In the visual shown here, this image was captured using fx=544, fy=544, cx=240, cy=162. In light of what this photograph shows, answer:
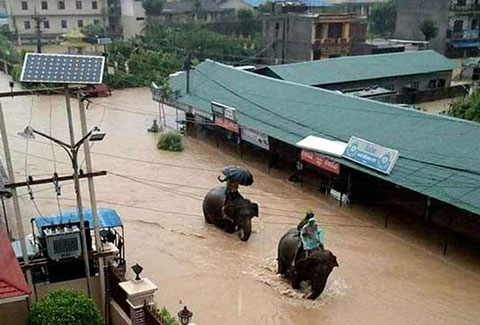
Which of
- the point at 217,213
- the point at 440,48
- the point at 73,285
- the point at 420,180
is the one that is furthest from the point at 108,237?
the point at 440,48

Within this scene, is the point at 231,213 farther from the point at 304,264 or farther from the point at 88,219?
the point at 88,219

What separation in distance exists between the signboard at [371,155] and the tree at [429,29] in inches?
1456

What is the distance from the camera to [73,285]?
469 inches

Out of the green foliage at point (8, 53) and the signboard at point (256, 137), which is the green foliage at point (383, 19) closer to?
the green foliage at point (8, 53)

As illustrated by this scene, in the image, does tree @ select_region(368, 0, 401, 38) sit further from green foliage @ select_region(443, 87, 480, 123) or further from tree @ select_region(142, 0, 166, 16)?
green foliage @ select_region(443, 87, 480, 123)

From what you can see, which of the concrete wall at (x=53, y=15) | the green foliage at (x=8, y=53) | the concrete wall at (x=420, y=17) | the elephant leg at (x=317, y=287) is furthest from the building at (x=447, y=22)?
the elephant leg at (x=317, y=287)

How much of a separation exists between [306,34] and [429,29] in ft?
44.2

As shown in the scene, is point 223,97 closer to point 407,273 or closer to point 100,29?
point 407,273

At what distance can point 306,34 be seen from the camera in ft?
158

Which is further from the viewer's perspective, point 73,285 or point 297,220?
point 297,220

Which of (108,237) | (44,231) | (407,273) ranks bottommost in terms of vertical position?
(407,273)

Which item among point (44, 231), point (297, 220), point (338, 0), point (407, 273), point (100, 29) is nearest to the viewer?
point (44, 231)

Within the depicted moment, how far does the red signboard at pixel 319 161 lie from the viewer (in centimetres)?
2108

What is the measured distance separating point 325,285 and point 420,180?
219 inches
